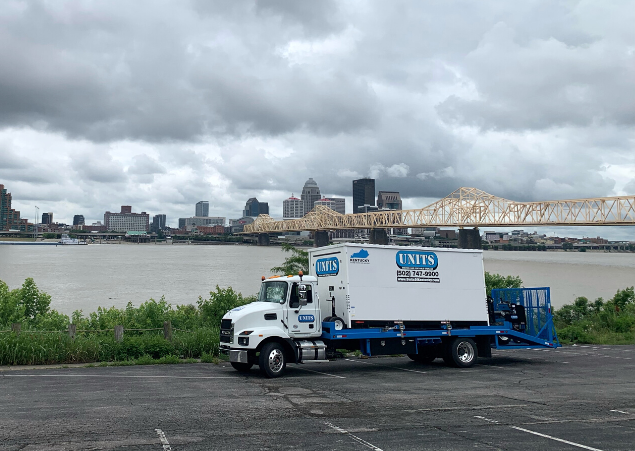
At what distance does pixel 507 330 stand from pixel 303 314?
743 cm

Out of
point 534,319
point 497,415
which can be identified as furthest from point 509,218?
point 497,415

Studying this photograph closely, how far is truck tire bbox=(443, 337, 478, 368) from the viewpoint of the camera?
61.8ft

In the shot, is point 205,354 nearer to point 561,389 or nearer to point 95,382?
point 95,382

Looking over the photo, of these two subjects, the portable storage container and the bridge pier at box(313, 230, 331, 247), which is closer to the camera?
the portable storage container

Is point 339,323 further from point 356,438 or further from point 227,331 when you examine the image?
point 356,438

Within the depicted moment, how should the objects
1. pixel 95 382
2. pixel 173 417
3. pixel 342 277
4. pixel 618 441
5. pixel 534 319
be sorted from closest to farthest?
pixel 618 441 → pixel 173 417 → pixel 95 382 → pixel 342 277 → pixel 534 319

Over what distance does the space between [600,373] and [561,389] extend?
3.66 m

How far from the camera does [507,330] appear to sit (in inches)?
773

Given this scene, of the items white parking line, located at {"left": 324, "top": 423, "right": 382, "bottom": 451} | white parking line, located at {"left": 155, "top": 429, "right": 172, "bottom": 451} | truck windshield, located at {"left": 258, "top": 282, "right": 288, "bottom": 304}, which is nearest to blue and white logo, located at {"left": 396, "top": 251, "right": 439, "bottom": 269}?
truck windshield, located at {"left": 258, "top": 282, "right": 288, "bottom": 304}

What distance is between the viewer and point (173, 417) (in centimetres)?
1110

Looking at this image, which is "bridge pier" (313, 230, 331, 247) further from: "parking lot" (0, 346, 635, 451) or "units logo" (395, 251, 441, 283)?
"parking lot" (0, 346, 635, 451)

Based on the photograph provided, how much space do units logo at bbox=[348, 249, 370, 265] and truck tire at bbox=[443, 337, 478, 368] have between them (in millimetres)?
4280

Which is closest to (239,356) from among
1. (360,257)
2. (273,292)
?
(273,292)

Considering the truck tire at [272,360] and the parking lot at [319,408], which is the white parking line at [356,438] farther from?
the truck tire at [272,360]
